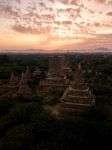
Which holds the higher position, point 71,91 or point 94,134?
point 71,91

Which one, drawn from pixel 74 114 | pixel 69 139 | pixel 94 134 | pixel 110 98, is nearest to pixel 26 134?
pixel 69 139

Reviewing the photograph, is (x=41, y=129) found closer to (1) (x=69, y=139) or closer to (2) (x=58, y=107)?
(1) (x=69, y=139)

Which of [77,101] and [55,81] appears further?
[55,81]

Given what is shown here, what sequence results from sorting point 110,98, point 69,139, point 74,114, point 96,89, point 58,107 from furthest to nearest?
point 96,89, point 110,98, point 58,107, point 74,114, point 69,139

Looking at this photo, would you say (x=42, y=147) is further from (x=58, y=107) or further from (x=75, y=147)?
(x=58, y=107)

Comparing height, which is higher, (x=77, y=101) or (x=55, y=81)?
(x=55, y=81)

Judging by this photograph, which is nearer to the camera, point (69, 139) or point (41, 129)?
point (69, 139)

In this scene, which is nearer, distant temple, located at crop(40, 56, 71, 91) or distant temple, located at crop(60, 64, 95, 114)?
distant temple, located at crop(60, 64, 95, 114)

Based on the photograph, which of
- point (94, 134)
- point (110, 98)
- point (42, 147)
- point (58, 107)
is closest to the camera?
point (42, 147)

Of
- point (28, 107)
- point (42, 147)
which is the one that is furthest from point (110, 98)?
point (42, 147)

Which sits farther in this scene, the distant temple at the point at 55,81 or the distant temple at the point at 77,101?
the distant temple at the point at 55,81
